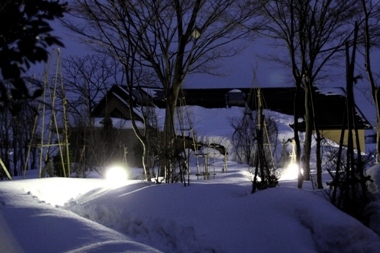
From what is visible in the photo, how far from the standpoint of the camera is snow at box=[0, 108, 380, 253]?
14.5 ft

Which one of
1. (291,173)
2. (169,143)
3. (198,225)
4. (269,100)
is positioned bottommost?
(198,225)

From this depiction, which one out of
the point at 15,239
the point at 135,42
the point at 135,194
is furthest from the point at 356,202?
the point at 135,42

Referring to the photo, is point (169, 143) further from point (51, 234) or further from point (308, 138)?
point (51, 234)

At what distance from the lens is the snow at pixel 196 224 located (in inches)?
174

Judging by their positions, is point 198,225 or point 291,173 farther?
point 291,173

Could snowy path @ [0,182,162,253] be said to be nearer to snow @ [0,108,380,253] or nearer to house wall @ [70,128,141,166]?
snow @ [0,108,380,253]

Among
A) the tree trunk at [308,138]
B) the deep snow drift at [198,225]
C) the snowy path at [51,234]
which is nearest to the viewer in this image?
the snowy path at [51,234]

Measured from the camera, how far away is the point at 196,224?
5164 millimetres

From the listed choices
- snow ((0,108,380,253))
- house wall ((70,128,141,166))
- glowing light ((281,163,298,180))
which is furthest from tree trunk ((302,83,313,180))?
house wall ((70,128,141,166))

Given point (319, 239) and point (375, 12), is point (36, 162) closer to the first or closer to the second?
point (375, 12)

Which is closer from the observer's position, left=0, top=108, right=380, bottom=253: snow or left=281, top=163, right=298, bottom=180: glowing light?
left=0, top=108, right=380, bottom=253: snow

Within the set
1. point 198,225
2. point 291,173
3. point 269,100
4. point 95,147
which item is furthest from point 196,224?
point 269,100

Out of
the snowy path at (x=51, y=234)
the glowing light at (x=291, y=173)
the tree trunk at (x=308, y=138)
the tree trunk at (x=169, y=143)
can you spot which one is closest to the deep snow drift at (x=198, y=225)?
the snowy path at (x=51, y=234)

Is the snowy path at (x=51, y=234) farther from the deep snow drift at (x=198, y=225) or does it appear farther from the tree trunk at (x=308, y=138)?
the tree trunk at (x=308, y=138)
